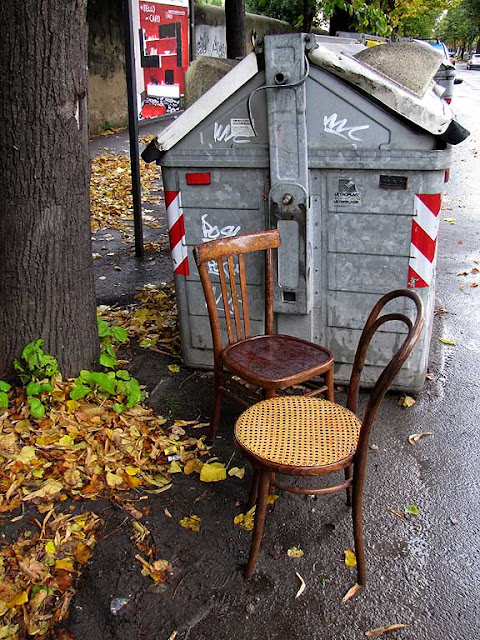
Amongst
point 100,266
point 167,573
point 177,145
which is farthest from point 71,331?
point 100,266

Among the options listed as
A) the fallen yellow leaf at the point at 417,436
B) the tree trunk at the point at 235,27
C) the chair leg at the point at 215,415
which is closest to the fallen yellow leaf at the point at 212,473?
the chair leg at the point at 215,415

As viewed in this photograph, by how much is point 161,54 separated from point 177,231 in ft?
18.0

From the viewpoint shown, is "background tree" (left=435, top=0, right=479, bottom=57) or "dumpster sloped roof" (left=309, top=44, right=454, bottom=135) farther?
"background tree" (left=435, top=0, right=479, bottom=57)

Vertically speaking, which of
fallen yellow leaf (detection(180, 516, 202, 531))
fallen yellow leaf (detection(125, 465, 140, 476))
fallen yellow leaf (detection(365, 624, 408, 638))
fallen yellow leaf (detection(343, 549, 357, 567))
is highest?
fallen yellow leaf (detection(125, 465, 140, 476))

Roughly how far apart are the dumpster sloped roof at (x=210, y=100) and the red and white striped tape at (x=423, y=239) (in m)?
1.12

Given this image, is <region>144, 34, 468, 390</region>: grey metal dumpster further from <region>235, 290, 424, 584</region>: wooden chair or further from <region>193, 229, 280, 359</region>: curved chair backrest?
<region>235, 290, 424, 584</region>: wooden chair

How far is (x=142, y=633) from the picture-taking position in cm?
243

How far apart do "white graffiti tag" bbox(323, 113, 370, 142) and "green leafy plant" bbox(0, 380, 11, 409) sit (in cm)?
226

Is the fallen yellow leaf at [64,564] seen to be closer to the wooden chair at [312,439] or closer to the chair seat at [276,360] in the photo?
the wooden chair at [312,439]

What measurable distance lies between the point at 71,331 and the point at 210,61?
1.97 metres

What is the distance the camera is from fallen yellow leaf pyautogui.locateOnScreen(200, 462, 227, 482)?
3271 mm

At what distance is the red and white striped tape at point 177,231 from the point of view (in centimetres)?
391

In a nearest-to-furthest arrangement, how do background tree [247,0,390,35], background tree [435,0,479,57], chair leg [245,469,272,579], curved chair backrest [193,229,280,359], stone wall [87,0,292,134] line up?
chair leg [245,469,272,579] < curved chair backrest [193,229,280,359] < background tree [247,0,390,35] < stone wall [87,0,292,134] < background tree [435,0,479,57]

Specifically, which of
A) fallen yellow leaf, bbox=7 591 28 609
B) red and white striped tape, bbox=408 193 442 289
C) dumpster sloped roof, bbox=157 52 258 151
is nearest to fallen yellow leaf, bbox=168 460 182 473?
fallen yellow leaf, bbox=7 591 28 609
